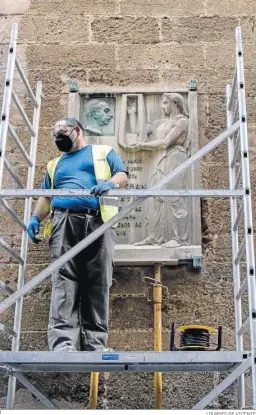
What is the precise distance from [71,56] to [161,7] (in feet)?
2.92

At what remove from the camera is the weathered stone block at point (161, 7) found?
21.0 feet

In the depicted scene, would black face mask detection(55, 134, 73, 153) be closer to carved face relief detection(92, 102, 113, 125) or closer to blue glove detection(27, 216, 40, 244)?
blue glove detection(27, 216, 40, 244)

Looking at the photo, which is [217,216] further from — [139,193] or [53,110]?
[53,110]

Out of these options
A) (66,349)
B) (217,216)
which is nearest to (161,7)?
(217,216)

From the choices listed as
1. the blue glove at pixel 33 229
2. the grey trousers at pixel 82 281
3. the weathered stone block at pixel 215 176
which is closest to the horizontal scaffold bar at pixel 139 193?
the grey trousers at pixel 82 281

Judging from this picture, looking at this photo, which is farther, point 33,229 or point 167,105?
point 167,105

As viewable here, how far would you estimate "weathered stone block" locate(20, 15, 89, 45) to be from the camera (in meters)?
6.34

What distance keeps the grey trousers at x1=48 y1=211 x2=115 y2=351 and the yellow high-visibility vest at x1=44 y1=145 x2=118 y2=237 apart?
9 centimetres

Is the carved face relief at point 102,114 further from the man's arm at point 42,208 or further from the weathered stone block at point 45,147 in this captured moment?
the man's arm at point 42,208

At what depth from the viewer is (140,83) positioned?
6.08 metres

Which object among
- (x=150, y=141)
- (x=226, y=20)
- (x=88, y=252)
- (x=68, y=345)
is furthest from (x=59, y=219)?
(x=226, y=20)

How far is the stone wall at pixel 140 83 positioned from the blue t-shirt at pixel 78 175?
78cm

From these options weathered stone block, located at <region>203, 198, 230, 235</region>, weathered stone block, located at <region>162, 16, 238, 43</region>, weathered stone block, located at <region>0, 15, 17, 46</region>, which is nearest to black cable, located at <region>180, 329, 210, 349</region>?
weathered stone block, located at <region>203, 198, 230, 235</region>

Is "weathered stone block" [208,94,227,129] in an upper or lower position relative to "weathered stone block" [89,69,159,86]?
lower
